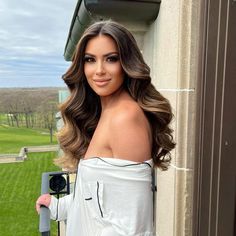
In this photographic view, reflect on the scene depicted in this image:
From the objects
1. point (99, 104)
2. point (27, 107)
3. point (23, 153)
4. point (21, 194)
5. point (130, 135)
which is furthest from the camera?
point (23, 153)

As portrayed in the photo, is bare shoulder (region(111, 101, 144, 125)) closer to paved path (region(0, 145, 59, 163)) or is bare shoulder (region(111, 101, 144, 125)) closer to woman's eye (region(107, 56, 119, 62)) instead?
woman's eye (region(107, 56, 119, 62))

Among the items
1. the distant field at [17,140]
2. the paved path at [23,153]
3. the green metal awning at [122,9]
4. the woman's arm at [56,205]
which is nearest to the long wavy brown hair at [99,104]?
the woman's arm at [56,205]

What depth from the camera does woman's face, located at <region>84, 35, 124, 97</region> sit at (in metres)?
1.14

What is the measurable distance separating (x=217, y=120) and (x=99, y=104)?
1.52 feet

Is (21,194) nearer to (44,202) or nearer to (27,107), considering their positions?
(27,107)

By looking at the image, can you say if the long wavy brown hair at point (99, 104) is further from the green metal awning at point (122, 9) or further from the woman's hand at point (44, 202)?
the green metal awning at point (122, 9)

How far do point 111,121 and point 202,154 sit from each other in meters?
0.48

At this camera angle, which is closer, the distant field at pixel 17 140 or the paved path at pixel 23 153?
the paved path at pixel 23 153

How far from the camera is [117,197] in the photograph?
1.07 meters

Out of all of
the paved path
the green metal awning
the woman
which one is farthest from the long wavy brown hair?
the paved path

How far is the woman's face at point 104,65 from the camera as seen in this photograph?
44.8 inches

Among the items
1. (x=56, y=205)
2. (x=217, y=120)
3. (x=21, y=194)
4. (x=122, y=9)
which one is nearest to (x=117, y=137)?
(x=217, y=120)

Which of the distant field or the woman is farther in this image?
the distant field

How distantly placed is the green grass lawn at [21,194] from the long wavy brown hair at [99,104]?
9.73 m
